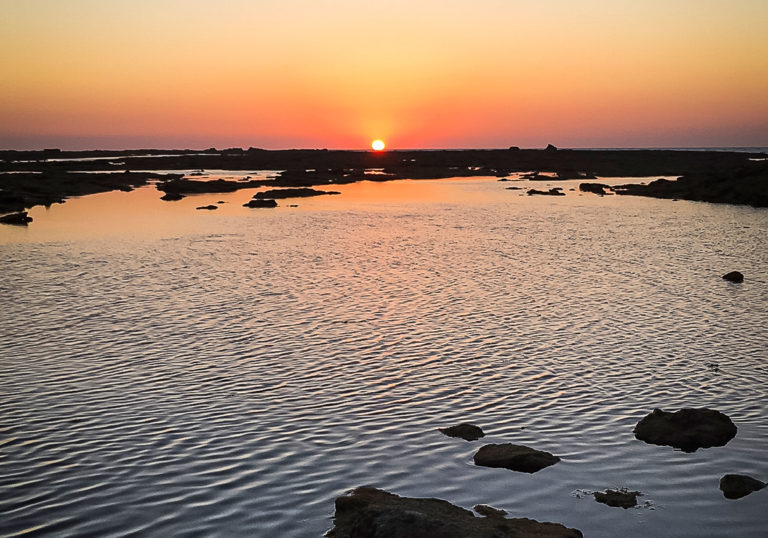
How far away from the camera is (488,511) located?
38.4 ft

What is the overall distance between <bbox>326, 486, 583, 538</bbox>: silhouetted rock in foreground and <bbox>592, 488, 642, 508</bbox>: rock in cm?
215

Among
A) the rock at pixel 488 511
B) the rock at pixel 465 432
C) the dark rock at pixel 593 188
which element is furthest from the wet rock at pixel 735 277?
the dark rock at pixel 593 188

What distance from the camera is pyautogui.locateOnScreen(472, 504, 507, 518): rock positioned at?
11606 millimetres

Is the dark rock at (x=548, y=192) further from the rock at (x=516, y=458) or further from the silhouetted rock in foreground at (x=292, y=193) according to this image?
the rock at (x=516, y=458)

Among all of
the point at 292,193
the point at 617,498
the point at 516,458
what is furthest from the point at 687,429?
the point at 292,193

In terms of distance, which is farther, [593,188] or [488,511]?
[593,188]

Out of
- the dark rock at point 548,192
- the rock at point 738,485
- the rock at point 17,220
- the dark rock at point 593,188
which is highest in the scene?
the dark rock at point 593,188

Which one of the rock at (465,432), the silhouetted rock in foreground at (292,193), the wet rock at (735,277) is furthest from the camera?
the silhouetted rock in foreground at (292,193)

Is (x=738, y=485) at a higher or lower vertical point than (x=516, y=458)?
lower

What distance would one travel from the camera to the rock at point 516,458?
45.4ft

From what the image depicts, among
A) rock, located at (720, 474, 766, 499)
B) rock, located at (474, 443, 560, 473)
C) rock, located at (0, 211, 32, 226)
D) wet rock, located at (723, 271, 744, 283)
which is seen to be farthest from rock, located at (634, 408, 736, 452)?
rock, located at (0, 211, 32, 226)

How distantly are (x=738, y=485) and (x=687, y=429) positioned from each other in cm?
245

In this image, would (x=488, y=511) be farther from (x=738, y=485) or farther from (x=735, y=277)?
(x=735, y=277)

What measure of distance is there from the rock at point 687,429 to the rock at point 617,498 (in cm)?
277
